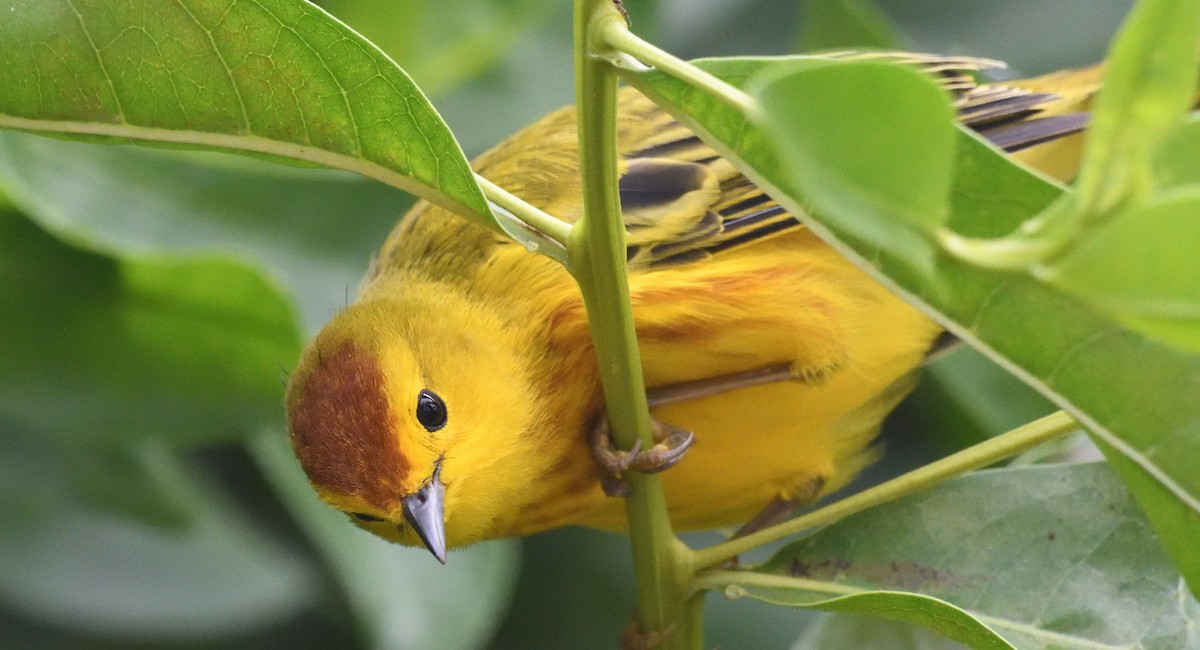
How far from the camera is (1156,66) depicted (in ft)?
2.88

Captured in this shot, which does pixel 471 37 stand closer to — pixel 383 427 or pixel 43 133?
pixel 383 427

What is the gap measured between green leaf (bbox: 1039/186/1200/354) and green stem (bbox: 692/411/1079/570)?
89 cm

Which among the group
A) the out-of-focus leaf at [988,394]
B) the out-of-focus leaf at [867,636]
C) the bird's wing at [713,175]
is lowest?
the out-of-focus leaf at [988,394]

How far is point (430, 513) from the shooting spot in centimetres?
227

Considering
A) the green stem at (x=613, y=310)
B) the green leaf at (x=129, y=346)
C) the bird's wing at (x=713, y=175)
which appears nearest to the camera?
the green stem at (x=613, y=310)

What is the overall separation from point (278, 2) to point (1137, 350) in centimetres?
104

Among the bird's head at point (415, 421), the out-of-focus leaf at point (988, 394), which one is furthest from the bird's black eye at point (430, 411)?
the out-of-focus leaf at point (988, 394)

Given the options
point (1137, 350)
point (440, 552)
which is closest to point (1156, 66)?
point (1137, 350)

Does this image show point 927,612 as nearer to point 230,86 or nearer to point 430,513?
point 430,513

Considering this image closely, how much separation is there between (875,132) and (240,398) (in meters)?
2.45

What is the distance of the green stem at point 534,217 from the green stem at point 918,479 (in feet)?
2.08

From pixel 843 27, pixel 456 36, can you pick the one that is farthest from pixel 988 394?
pixel 456 36

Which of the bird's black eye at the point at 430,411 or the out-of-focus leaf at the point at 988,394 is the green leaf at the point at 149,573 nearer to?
the bird's black eye at the point at 430,411

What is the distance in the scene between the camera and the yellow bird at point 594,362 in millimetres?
2375
